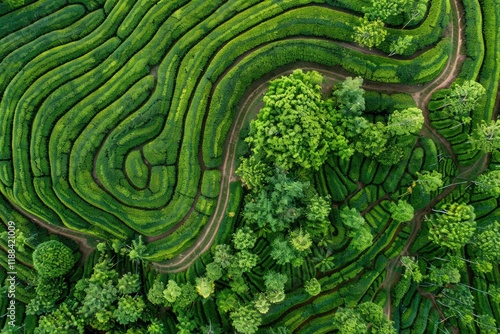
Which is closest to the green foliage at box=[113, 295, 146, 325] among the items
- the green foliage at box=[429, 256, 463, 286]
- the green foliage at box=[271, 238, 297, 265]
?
the green foliage at box=[271, 238, 297, 265]

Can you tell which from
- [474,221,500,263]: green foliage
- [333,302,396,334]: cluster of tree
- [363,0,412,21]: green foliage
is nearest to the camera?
[363,0,412,21]: green foliage

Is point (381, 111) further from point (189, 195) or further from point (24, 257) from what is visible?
point (24, 257)

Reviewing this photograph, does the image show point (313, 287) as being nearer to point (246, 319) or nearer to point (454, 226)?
point (246, 319)

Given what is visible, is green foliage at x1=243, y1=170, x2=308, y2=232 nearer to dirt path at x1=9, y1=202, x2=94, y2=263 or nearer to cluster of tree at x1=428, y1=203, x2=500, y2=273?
cluster of tree at x1=428, y1=203, x2=500, y2=273

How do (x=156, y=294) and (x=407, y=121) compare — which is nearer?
(x=407, y=121)

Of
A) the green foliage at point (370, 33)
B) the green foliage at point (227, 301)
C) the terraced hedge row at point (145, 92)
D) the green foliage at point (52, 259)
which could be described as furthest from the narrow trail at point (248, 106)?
the green foliage at point (52, 259)

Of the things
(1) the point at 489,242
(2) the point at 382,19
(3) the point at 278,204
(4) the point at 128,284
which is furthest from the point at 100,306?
(2) the point at 382,19
